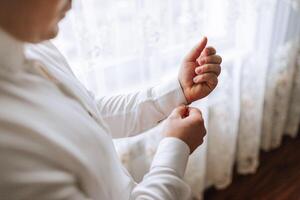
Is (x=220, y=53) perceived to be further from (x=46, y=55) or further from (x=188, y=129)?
(x=46, y=55)

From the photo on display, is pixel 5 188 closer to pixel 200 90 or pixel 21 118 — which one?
pixel 21 118

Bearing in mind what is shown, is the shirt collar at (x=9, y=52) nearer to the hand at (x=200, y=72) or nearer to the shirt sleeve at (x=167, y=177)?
the shirt sleeve at (x=167, y=177)

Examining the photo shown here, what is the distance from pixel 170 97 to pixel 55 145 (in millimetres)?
400

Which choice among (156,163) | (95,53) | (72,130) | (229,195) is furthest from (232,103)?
(72,130)

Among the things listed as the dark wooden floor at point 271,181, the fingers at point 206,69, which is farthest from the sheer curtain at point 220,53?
the fingers at point 206,69

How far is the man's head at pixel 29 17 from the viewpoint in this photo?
0.38m

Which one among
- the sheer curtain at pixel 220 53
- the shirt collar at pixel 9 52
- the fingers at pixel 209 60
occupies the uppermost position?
the shirt collar at pixel 9 52

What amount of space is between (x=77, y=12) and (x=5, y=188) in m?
0.65

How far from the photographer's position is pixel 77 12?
941 mm

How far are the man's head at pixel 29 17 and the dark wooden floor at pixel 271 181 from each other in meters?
1.36

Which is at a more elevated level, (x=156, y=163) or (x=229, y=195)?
(x=156, y=163)

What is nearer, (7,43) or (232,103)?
(7,43)

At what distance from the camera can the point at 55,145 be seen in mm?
435

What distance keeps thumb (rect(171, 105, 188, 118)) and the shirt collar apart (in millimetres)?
371
